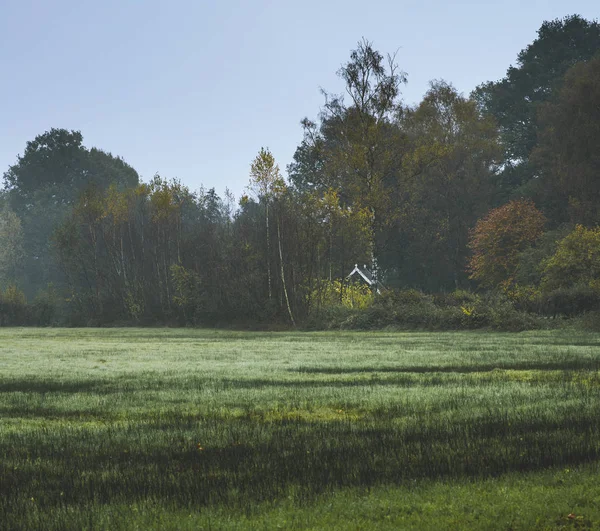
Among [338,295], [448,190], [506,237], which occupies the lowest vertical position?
[338,295]

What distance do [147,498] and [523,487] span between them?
2250 millimetres

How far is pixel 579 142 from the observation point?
125 feet

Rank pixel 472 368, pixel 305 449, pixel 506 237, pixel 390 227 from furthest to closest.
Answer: pixel 390 227
pixel 506 237
pixel 472 368
pixel 305 449

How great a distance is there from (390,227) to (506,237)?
10496 millimetres

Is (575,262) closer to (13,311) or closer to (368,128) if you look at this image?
(368,128)

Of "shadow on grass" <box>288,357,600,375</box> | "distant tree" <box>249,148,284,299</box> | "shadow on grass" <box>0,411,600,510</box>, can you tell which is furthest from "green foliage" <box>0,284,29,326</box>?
"shadow on grass" <box>0,411,600,510</box>

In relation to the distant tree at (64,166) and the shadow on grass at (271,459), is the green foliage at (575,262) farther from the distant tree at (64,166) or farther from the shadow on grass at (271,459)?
the distant tree at (64,166)

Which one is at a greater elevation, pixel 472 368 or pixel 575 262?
pixel 575 262

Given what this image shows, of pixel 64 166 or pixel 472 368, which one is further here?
pixel 64 166

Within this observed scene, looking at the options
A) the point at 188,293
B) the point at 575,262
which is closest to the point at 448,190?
the point at 188,293

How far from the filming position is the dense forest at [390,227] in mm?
33156

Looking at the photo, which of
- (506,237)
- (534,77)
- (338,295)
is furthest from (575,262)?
(534,77)

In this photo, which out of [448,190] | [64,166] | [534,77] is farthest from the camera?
[64,166]

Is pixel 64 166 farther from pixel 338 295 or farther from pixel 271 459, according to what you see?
pixel 271 459
